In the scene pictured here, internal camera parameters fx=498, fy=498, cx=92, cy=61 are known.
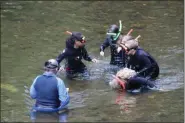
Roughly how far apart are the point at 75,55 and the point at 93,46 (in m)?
2.88

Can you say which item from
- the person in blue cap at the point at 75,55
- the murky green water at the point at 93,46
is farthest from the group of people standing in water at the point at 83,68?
the murky green water at the point at 93,46

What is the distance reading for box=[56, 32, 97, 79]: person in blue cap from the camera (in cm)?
1239

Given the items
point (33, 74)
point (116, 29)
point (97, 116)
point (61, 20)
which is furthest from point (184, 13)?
point (97, 116)

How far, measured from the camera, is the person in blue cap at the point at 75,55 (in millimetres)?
12388

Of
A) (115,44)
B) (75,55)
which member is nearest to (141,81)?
(115,44)

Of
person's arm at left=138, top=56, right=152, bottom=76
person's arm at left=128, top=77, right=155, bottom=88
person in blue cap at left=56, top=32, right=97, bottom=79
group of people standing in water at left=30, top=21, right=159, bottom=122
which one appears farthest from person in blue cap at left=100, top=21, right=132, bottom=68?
person's arm at left=128, top=77, right=155, bottom=88

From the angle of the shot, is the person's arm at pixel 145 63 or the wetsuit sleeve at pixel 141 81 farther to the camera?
the person's arm at pixel 145 63

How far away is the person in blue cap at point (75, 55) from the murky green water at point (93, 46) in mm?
453

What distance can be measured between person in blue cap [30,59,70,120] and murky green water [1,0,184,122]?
35cm

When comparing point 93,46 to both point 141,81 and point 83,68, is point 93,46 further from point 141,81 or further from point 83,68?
point 141,81

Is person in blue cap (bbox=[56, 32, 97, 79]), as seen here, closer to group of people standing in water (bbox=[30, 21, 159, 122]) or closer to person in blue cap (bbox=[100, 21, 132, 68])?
group of people standing in water (bbox=[30, 21, 159, 122])

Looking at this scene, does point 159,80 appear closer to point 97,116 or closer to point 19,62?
point 97,116

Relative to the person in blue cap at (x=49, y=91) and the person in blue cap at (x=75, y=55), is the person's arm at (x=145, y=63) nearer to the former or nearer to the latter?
the person in blue cap at (x=75, y=55)

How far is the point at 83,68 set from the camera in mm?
13203
